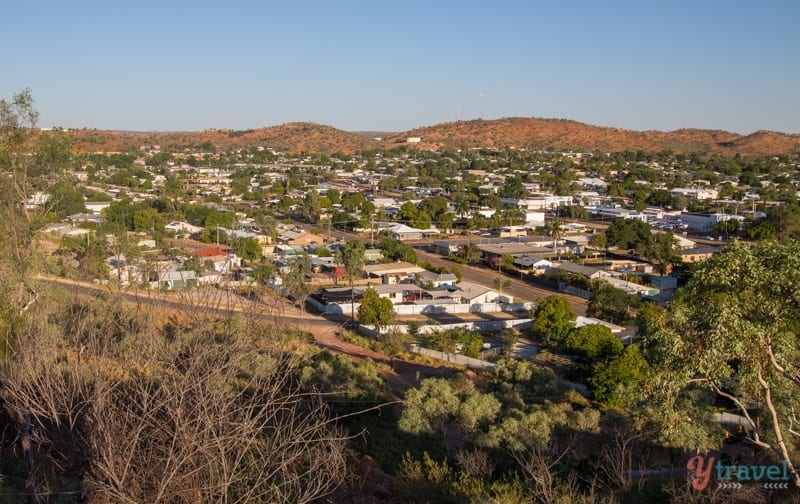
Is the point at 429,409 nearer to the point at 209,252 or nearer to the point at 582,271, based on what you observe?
the point at 582,271

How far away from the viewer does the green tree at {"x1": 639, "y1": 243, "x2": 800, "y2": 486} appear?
6.06 meters

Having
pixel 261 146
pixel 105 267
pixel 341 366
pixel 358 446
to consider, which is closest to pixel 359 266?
pixel 105 267

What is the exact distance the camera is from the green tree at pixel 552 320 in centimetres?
1850

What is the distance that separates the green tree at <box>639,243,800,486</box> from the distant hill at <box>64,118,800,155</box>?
9572 centimetres

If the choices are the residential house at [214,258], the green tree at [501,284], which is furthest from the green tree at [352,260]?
the green tree at [501,284]

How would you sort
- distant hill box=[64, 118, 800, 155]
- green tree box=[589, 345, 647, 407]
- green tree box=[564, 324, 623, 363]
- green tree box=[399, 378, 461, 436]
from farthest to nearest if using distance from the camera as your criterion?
distant hill box=[64, 118, 800, 155]
green tree box=[564, 324, 623, 363]
green tree box=[589, 345, 647, 407]
green tree box=[399, 378, 461, 436]

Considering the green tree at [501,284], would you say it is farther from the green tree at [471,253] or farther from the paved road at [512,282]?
the green tree at [471,253]

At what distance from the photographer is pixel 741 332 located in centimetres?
606

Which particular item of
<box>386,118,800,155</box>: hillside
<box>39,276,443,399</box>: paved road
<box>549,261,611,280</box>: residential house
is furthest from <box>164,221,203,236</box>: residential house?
<box>386,118,800,155</box>: hillside

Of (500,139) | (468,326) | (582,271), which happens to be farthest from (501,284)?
(500,139)

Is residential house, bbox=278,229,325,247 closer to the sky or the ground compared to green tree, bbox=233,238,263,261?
closer to the ground

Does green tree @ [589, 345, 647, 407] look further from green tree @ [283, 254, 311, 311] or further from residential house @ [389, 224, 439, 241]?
residential house @ [389, 224, 439, 241]

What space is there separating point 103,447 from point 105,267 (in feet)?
64.0

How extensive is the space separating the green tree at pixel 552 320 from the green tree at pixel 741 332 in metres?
11.7
